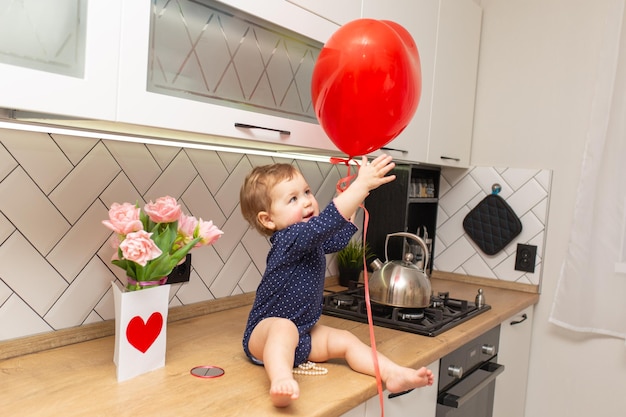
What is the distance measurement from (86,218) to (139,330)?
35 cm

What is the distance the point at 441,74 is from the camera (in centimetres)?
211

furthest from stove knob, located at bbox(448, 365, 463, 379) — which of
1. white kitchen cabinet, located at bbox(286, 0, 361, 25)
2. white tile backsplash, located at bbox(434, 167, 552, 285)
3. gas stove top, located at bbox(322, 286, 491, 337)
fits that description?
white kitchen cabinet, located at bbox(286, 0, 361, 25)

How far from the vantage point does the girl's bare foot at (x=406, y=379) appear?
1.19 metres

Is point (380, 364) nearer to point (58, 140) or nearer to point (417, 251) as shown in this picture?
point (58, 140)

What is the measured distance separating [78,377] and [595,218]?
1832mm

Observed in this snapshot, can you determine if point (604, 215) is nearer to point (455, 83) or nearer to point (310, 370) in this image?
point (455, 83)

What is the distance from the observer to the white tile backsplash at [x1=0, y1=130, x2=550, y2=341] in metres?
1.21

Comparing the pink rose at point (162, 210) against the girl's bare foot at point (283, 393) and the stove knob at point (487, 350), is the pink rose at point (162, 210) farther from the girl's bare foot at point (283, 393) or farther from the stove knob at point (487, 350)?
the stove knob at point (487, 350)

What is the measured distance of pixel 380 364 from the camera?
124cm

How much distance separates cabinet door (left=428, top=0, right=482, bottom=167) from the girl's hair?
0.92 meters

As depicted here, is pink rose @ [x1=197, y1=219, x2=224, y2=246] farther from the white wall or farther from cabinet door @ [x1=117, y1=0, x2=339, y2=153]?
the white wall

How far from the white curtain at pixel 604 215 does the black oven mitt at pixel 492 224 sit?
264 mm

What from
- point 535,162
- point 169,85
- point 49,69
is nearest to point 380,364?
point 169,85

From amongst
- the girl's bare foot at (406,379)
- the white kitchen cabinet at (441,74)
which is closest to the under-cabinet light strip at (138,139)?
the white kitchen cabinet at (441,74)
